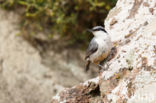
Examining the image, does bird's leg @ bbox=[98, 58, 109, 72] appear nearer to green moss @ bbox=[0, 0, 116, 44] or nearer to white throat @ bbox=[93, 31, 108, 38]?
white throat @ bbox=[93, 31, 108, 38]

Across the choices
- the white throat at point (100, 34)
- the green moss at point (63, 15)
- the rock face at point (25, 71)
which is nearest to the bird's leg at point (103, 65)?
the white throat at point (100, 34)

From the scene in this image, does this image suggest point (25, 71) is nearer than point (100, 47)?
No

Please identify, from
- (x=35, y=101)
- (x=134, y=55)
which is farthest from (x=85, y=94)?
(x=35, y=101)

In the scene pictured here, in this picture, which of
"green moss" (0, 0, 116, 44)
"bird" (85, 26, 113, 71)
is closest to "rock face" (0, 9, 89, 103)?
"green moss" (0, 0, 116, 44)

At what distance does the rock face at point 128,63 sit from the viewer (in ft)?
11.2

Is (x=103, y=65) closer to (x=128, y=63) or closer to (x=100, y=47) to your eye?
(x=100, y=47)

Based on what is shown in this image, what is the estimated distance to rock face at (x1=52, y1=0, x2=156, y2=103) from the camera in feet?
11.2

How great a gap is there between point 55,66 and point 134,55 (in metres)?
3.93

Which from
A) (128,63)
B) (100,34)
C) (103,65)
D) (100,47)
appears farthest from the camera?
(100,34)

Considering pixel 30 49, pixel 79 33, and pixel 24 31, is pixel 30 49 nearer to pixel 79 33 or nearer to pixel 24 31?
pixel 24 31

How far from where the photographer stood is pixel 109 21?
15.8 ft

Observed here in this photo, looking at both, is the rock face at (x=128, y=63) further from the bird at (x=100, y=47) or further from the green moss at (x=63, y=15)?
the green moss at (x=63, y=15)

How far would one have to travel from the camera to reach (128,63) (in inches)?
148

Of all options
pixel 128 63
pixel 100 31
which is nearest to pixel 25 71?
pixel 100 31
